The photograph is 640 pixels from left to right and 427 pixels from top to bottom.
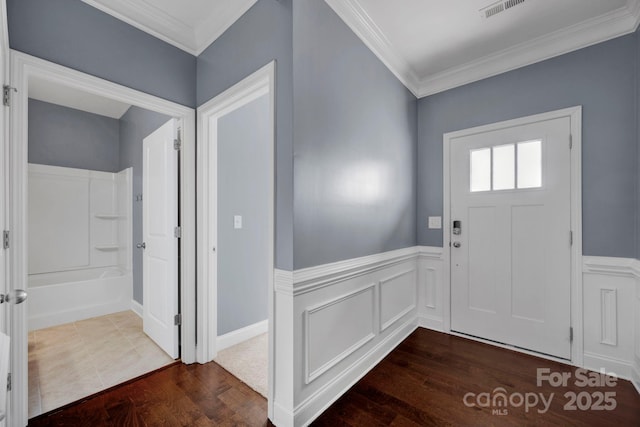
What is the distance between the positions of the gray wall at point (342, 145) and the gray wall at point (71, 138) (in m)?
3.91

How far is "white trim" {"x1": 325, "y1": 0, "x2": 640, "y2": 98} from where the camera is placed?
6.70 ft

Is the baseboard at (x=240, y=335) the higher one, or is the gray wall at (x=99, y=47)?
the gray wall at (x=99, y=47)

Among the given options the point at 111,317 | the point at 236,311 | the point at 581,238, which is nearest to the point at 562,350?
the point at 581,238

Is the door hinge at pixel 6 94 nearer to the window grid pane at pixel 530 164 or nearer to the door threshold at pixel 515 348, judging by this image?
the window grid pane at pixel 530 164

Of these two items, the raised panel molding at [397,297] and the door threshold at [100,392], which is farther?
the raised panel molding at [397,297]

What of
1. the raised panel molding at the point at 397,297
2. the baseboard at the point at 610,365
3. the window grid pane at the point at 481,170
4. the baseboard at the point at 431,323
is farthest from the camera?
the baseboard at the point at 431,323

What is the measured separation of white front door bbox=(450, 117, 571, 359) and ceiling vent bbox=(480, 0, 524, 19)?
96cm

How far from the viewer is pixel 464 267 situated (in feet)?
9.21

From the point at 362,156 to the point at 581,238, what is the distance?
1.87 m

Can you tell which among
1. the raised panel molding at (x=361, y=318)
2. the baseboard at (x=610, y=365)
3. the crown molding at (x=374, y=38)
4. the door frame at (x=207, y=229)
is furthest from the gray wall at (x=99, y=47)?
the baseboard at (x=610, y=365)

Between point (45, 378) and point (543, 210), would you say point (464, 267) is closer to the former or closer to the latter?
point (543, 210)

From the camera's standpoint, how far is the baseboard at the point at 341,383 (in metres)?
1.64

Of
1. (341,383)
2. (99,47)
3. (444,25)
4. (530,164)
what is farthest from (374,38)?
Result: (341,383)

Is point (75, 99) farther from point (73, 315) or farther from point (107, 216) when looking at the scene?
point (73, 315)
